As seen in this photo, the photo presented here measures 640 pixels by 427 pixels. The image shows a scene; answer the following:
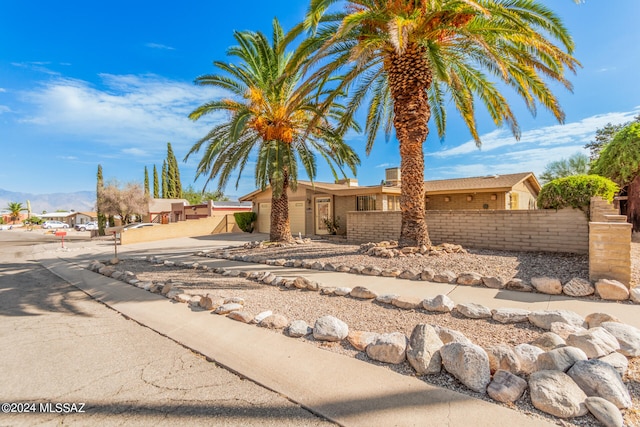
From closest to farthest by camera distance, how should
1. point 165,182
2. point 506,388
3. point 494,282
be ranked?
point 506,388 < point 494,282 < point 165,182

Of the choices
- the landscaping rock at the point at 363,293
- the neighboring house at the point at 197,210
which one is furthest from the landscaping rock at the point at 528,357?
the neighboring house at the point at 197,210

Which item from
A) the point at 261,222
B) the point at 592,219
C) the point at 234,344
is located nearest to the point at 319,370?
the point at 234,344

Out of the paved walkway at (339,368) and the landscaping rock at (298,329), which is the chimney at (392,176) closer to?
the paved walkway at (339,368)

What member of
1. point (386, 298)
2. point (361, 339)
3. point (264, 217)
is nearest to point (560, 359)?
point (361, 339)

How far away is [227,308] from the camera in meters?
5.03

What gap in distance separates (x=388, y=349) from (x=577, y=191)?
872cm

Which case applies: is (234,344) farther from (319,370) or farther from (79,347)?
(79,347)

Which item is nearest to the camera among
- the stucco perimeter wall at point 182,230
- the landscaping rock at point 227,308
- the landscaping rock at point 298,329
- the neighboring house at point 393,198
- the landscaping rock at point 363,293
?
the landscaping rock at point 298,329

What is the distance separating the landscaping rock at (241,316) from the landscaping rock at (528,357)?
328cm

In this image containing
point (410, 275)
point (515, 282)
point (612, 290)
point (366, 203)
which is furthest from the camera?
point (366, 203)

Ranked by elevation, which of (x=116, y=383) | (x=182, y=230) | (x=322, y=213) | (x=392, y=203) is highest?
(x=392, y=203)

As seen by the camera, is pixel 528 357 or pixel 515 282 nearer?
pixel 528 357

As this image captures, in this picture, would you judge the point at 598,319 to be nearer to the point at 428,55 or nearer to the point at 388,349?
the point at 388,349

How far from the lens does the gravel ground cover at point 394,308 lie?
3.01 meters
